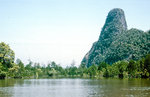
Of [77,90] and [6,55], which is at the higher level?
[6,55]

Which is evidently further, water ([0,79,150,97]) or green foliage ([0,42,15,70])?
green foliage ([0,42,15,70])

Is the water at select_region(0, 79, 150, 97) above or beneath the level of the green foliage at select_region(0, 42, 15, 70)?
beneath

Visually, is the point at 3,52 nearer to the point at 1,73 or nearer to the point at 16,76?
the point at 1,73

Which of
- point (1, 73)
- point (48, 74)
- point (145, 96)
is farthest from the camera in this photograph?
point (48, 74)

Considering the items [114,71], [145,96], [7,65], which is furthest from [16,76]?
[145,96]

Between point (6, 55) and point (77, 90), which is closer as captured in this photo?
point (77, 90)

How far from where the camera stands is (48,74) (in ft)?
623

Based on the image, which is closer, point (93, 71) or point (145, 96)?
point (145, 96)

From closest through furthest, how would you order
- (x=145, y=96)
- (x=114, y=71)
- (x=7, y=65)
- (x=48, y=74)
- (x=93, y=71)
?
(x=145, y=96) → (x=7, y=65) → (x=114, y=71) → (x=93, y=71) → (x=48, y=74)

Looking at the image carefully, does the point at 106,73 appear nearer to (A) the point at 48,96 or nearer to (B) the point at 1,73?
(B) the point at 1,73

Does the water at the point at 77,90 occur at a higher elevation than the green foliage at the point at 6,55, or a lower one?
lower

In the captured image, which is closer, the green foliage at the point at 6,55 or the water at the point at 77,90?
the water at the point at 77,90

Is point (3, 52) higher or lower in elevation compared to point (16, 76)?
higher

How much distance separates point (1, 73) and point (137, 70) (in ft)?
222
